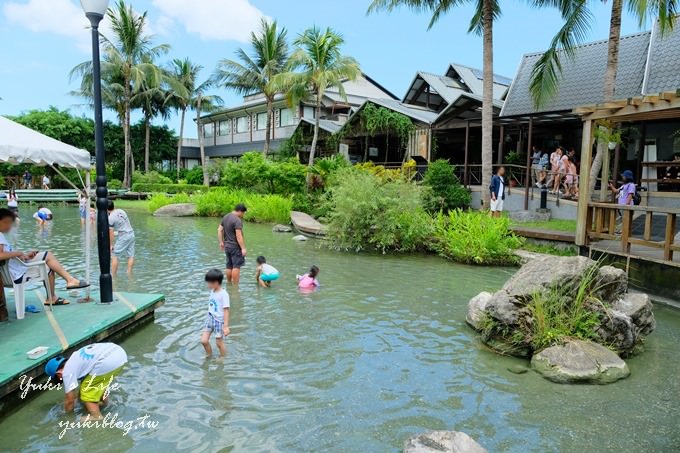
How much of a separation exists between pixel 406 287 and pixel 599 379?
4.67m

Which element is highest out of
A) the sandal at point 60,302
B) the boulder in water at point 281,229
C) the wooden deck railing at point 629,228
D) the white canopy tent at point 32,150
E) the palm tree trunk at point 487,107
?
the palm tree trunk at point 487,107

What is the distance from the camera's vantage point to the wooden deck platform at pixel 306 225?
1655 cm

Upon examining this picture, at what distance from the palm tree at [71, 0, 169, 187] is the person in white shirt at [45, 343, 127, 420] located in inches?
1426

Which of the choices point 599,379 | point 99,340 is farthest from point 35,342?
point 599,379

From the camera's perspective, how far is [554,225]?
15.0 m

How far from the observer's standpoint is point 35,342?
5.08 metres

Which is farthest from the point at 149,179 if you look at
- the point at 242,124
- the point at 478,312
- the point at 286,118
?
the point at 478,312

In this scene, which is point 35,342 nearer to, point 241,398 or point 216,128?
point 241,398

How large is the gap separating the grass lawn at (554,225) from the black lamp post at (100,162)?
474 inches

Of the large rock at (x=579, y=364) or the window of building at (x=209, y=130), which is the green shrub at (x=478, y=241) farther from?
the window of building at (x=209, y=130)

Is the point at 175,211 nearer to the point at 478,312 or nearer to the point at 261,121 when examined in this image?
the point at 261,121

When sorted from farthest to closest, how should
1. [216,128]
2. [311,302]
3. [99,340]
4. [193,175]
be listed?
[216,128] → [193,175] → [311,302] → [99,340]

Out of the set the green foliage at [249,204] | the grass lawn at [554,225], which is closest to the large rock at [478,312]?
the grass lawn at [554,225]

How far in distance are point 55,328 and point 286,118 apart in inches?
1357
